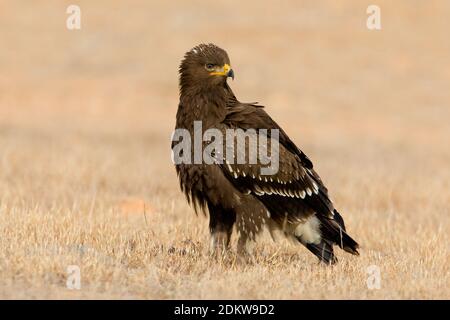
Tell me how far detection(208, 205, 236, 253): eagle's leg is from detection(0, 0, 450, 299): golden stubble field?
1.01 ft

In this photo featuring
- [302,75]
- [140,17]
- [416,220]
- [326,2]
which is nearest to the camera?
[416,220]

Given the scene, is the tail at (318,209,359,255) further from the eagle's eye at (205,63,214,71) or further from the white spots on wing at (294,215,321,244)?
the eagle's eye at (205,63,214,71)

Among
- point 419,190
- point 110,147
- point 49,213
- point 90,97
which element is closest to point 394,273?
point 49,213

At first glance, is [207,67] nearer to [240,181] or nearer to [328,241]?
[240,181]

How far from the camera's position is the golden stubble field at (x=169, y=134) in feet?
28.3

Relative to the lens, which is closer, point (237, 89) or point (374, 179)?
point (374, 179)

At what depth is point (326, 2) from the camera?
45688 millimetres

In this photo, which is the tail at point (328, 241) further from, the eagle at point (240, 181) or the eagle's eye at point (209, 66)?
the eagle's eye at point (209, 66)

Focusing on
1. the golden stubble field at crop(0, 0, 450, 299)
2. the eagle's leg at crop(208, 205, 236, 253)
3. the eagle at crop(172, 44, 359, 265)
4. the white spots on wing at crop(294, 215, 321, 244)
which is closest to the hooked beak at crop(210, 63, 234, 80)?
the eagle at crop(172, 44, 359, 265)

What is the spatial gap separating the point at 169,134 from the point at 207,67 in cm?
1695

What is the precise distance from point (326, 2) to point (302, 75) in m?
10.9

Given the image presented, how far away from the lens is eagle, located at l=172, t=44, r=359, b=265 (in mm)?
9133

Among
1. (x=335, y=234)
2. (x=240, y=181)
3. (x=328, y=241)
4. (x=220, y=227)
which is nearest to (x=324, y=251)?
(x=328, y=241)
